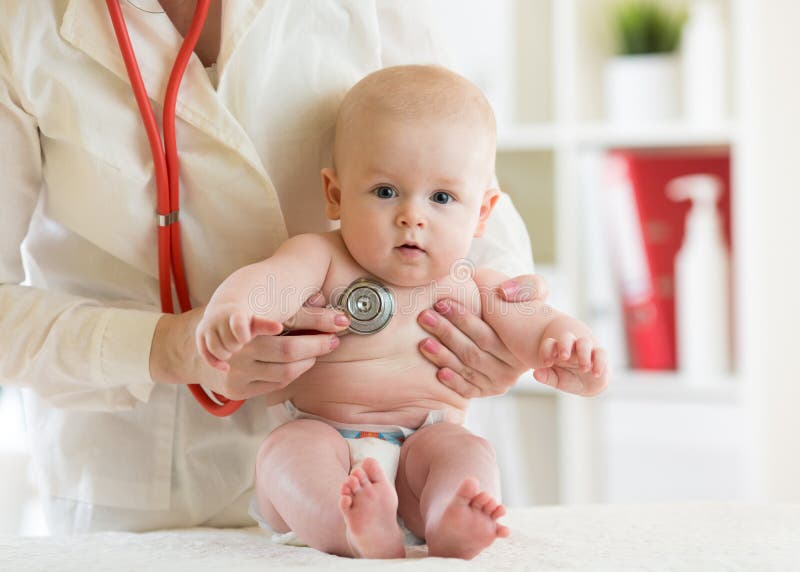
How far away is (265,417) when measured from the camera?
4.21 feet

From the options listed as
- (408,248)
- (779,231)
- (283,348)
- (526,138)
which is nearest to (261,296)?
(283,348)

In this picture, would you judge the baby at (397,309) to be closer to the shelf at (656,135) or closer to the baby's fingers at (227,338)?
the baby's fingers at (227,338)

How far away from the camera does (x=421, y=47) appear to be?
Result: 135cm

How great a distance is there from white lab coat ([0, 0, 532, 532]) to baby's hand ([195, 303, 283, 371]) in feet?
0.71

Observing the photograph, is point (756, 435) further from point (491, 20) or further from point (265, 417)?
point (265, 417)

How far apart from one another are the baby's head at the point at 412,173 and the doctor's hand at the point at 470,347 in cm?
5

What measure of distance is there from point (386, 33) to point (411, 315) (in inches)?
16.7

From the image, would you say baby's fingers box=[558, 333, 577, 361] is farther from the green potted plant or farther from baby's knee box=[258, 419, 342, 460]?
the green potted plant

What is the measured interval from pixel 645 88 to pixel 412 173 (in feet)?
4.91

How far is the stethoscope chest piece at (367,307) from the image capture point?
1101 millimetres

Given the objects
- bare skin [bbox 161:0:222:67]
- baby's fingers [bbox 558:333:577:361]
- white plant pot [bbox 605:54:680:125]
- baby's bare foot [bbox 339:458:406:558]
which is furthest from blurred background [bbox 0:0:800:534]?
baby's bare foot [bbox 339:458:406:558]

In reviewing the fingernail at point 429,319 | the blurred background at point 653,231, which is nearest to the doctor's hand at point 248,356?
the fingernail at point 429,319

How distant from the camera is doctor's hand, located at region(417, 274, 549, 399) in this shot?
3.72ft

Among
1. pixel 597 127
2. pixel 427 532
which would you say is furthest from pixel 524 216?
pixel 427 532
